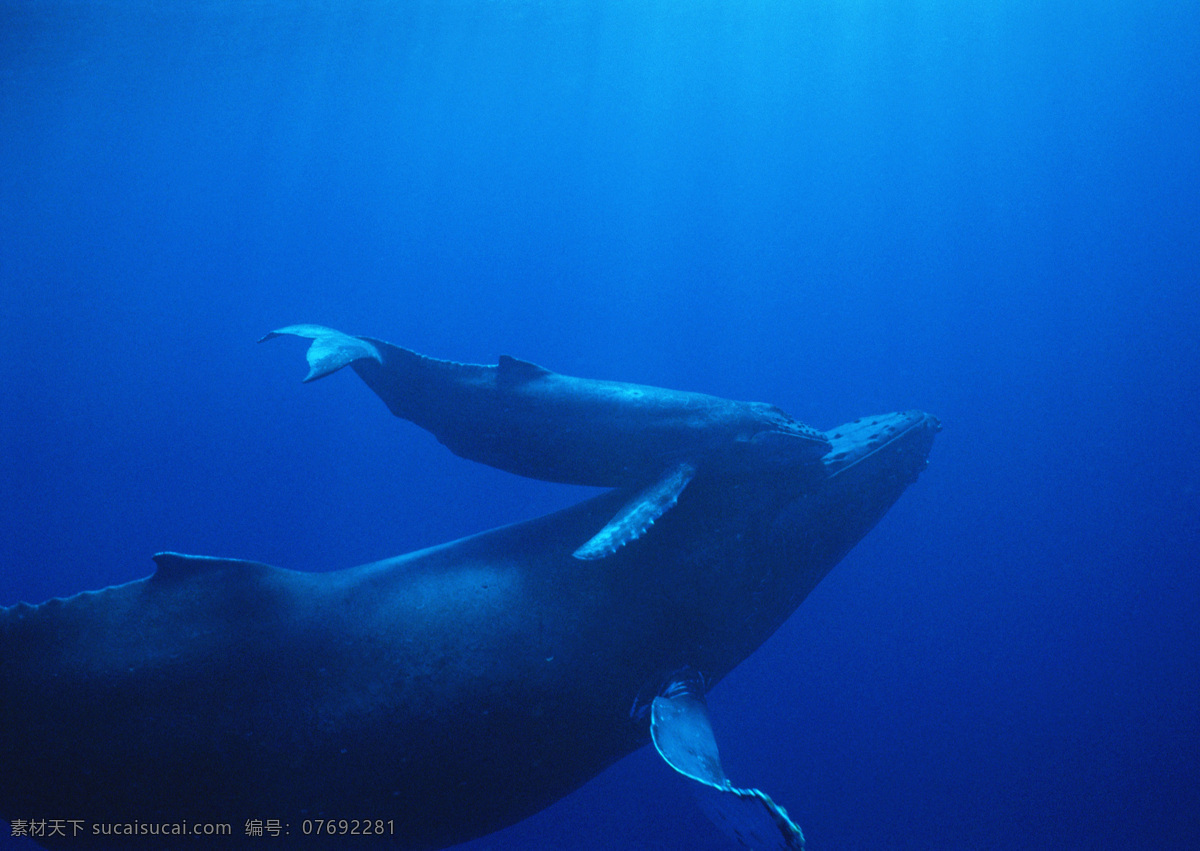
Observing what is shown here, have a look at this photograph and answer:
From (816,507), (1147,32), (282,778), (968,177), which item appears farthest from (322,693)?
(1147,32)

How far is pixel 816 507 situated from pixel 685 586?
1312 mm

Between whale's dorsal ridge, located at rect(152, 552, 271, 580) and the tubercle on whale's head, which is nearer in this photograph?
whale's dorsal ridge, located at rect(152, 552, 271, 580)

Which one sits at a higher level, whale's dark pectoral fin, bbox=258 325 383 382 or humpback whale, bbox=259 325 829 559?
whale's dark pectoral fin, bbox=258 325 383 382

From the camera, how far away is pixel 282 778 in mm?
4332

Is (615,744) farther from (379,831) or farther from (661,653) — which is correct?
(379,831)

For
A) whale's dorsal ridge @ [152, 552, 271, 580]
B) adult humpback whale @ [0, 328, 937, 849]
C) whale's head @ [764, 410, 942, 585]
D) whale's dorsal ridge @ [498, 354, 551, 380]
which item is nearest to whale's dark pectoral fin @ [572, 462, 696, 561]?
adult humpback whale @ [0, 328, 937, 849]

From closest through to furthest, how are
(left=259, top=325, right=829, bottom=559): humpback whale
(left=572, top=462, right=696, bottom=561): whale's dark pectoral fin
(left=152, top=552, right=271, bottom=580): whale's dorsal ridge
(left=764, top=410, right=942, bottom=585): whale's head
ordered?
(left=572, top=462, right=696, bottom=561): whale's dark pectoral fin
(left=152, top=552, right=271, bottom=580): whale's dorsal ridge
(left=259, top=325, right=829, bottom=559): humpback whale
(left=764, top=410, right=942, bottom=585): whale's head

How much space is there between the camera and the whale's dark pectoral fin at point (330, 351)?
14.5ft

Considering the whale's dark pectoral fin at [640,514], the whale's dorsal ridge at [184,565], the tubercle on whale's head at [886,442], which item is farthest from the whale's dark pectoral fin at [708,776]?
the whale's dorsal ridge at [184,565]

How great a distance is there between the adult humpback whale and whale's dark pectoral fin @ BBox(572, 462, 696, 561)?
0.32m

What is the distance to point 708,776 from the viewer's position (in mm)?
4074

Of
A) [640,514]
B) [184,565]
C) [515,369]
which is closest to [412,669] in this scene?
[184,565]

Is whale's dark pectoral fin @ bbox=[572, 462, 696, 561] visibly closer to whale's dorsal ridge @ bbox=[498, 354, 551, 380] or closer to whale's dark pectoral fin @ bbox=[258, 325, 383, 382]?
whale's dorsal ridge @ bbox=[498, 354, 551, 380]

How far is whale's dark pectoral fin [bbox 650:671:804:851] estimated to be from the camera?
146 inches
